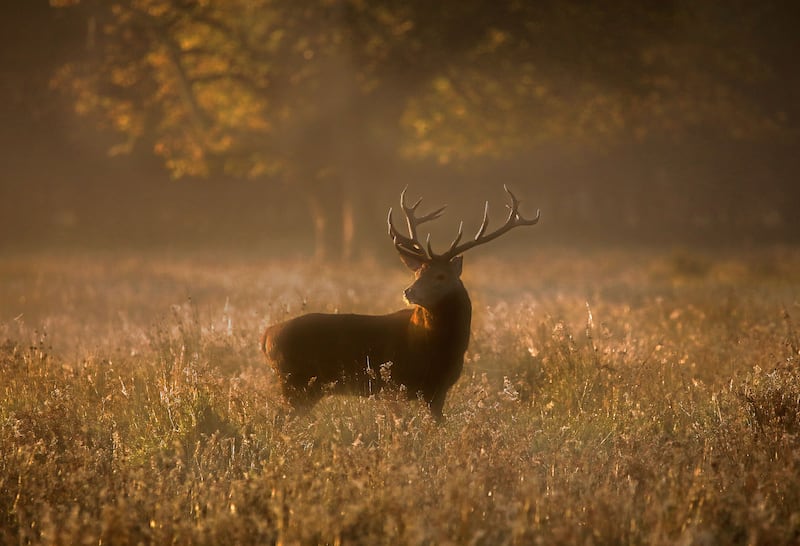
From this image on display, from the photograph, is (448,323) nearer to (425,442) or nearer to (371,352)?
(371,352)

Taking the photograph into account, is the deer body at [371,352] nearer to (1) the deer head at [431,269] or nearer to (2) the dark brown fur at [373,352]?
(2) the dark brown fur at [373,352]

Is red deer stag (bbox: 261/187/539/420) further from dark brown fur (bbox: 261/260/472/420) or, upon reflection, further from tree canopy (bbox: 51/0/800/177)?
tree canopy (bbox: 51/0/800/177)

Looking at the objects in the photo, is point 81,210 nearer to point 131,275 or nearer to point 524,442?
point 131,275

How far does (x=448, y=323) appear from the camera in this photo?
5969 mm

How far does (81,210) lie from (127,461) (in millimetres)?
32027

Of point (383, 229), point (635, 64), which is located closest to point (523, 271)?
point (383, 229)

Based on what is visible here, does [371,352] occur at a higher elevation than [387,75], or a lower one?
lower

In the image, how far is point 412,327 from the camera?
6133 millimetres

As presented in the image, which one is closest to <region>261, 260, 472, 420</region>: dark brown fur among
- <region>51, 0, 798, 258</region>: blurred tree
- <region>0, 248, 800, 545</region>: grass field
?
<region>0, 248, 800, 545</region>: grass field

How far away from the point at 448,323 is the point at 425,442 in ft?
3.31

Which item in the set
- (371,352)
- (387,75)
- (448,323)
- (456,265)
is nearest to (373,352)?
(371,352)

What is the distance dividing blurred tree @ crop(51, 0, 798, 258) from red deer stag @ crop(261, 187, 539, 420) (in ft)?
36.7

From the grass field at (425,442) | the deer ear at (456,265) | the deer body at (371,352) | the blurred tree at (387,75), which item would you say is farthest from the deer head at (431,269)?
the blurred tree at (387,75)

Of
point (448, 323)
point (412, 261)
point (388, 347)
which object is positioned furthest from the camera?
point (412, 261)
